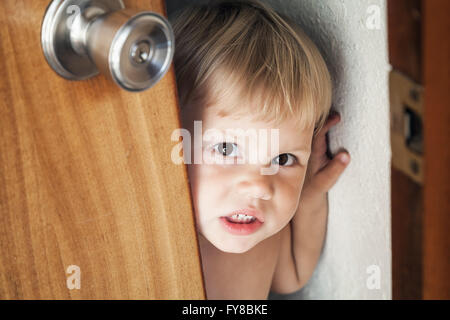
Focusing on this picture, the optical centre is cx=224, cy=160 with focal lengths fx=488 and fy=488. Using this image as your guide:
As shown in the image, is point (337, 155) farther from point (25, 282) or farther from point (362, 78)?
point (25, 282)

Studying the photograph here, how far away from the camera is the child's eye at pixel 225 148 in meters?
0.57

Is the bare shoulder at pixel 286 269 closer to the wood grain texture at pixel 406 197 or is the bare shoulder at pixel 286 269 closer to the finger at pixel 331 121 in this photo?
the finger at pixel 331 121

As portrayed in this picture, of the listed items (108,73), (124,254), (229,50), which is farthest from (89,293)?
(229,50)

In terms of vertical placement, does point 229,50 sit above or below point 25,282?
above

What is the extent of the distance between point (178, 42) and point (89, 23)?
9.3 inches

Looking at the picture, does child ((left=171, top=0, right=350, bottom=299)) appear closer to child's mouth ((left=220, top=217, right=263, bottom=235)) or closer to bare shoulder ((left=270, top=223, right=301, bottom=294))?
child's mouth ((left=220, top=217, right=263, bottom=235))

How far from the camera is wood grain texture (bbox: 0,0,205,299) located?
35cm

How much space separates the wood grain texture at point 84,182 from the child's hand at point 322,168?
243 mm

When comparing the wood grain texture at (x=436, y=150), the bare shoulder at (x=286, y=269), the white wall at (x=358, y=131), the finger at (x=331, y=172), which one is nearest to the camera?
the wood grain texture at (x=436, y=150)

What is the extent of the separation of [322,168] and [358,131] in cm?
9

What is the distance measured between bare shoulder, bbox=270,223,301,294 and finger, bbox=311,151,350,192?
0.34 ft

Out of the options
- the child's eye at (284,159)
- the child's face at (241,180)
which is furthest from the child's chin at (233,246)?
the child's eye at (284,159)

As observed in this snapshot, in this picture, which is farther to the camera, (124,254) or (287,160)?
(287,160)

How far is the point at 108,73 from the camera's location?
348 millimetres
